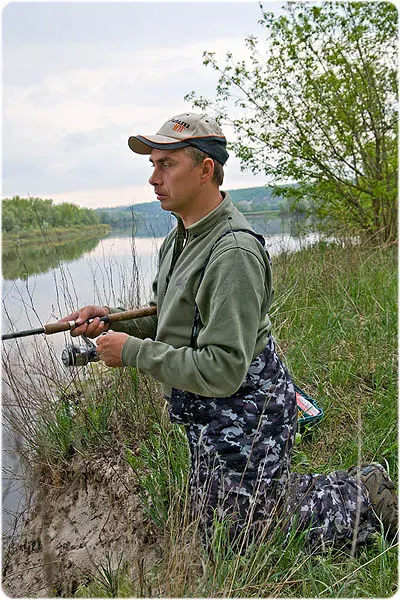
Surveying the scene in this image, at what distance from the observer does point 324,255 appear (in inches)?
252

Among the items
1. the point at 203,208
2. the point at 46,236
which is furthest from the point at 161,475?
the point at 46,236

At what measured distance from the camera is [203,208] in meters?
2.51

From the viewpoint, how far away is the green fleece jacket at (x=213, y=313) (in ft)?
7.43

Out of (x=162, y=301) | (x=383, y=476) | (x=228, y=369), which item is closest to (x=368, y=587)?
(x=383, y=476)

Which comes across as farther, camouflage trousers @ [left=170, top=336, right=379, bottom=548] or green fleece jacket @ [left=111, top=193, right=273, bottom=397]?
camouflage trousers @ [left=170, top=336, right=379, bottom=548]

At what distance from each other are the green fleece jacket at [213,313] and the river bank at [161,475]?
0.51 meters

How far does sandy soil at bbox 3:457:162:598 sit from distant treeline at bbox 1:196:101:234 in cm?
168

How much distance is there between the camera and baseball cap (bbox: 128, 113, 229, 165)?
7.98ft

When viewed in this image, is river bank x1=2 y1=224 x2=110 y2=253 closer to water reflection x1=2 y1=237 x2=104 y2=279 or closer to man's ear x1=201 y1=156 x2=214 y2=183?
water reflection x1=2 y1=237 x2=104 y2=279

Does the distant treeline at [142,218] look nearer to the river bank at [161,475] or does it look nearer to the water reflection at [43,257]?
the water reflection at [43,257]

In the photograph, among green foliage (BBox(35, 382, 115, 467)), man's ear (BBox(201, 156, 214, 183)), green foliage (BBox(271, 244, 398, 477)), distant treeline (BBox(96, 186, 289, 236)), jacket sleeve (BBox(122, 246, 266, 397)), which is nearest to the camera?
jacket sleeve (BBox(122, 246, 266, 397))

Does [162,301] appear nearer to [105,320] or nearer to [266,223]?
[105,320]

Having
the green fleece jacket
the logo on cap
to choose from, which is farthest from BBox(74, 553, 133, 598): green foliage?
the logo on cap

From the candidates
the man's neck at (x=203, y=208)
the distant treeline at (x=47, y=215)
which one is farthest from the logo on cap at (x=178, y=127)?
the distant treeline at (x=47, y=215)
